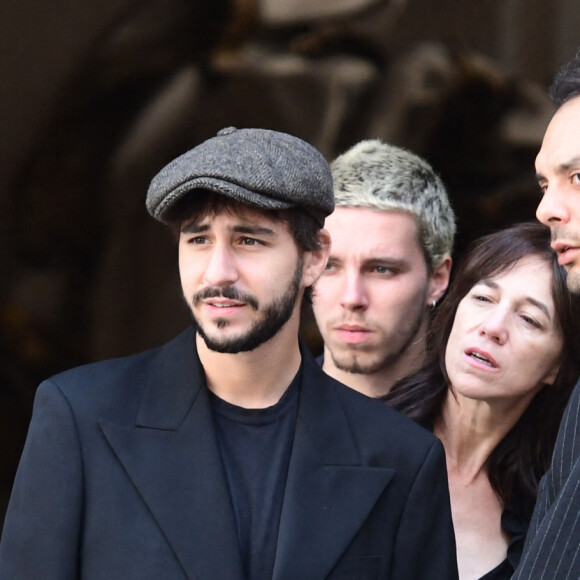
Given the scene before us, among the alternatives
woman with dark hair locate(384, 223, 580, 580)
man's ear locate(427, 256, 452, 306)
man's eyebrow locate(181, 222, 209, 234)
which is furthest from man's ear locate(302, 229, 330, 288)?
man's ear locate(427, 256, 452, 306)

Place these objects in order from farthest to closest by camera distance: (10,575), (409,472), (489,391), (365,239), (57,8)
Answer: (57,8), (365,239), (489,391), (409,472), (10,575)

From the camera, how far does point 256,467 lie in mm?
2264

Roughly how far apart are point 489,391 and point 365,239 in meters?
0.59

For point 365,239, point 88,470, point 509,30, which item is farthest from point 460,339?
point 509,30

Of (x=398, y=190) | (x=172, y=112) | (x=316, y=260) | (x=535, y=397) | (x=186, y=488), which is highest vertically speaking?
(x=172, y=112)

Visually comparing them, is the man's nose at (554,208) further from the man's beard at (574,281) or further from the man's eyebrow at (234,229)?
the man's eyebrow at (234,229)

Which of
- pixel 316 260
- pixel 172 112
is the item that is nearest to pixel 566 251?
pixel 316 260

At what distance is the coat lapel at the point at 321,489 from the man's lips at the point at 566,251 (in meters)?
0.51

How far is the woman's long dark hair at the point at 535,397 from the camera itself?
2855mm

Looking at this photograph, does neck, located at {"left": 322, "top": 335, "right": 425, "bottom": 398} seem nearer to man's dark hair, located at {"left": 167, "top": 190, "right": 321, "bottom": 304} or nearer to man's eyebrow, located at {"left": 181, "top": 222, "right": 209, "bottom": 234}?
man's dark hair, located at {"left": 167, "top": 190, "right": 321, "bottom": 304}

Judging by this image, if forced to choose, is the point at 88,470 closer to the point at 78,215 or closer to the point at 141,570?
the point at 141,570

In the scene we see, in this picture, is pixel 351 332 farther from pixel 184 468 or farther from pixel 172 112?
pixel 172 112

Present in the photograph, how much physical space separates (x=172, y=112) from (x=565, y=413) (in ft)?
7.42

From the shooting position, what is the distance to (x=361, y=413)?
241 cm
